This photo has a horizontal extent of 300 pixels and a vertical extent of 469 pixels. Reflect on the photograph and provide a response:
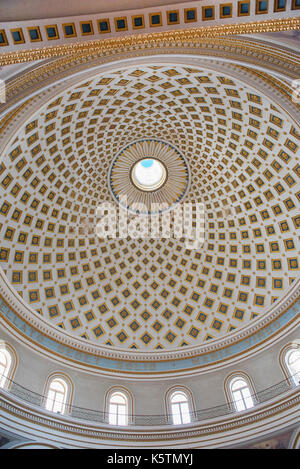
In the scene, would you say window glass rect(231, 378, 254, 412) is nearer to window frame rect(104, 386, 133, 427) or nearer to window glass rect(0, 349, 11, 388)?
window frame rect(104, 386, 133, 427)

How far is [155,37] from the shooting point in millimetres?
11164

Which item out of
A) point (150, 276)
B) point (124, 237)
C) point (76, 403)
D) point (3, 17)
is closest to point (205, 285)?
point (150, 276)

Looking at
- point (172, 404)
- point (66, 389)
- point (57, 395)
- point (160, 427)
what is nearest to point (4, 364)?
point (57, 395)

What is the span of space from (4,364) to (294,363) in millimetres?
16009

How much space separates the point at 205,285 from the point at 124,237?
7437 mm

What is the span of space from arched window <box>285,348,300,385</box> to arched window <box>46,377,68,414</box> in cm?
1273

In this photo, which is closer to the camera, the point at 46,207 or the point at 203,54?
the point at 203,54

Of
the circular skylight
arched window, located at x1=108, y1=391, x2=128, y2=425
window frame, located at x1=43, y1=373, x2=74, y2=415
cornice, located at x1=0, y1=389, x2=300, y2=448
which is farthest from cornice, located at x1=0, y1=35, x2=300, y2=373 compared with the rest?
the circular skylight

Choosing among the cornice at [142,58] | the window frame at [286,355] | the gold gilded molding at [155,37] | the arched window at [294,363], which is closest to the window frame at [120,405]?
the cornice at [142,58]

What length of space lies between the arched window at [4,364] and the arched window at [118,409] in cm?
629

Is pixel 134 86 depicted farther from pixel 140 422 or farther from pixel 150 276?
pixel 140 422

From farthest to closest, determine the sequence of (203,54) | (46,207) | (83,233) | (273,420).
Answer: (83,233)
(46,207)
(273,420)
(203,54)

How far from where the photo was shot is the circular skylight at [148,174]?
1105 inches

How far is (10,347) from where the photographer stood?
19.4m
